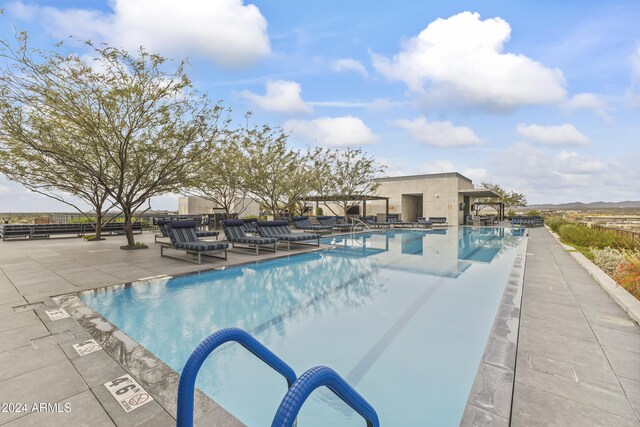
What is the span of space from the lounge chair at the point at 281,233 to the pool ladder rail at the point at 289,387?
9471 millimetres

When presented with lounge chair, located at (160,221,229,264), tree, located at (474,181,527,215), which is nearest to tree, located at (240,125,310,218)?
lounge chair, located at (160,221,229,264)

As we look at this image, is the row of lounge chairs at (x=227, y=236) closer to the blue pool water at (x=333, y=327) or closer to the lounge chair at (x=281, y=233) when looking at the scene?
the lounge chair at (x=281, y=233)

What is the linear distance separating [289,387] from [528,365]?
9.29ft

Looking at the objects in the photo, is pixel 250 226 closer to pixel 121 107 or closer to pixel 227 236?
pixel 227 236

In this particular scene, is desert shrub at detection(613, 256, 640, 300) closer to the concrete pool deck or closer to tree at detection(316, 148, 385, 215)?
the concrete pool deck

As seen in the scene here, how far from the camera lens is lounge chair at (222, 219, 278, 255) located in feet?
34.1

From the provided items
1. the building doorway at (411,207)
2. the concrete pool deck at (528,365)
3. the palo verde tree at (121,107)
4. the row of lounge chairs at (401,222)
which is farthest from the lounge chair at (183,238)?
the building doorway at (411,207)

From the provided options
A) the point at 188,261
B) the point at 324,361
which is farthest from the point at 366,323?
the point at 188,261

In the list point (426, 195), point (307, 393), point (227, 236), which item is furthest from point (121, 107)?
point (426, 195)

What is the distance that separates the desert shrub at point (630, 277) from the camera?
17.3 feet

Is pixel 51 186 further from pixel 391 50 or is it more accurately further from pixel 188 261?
pixel 391 50

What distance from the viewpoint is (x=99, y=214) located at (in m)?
15.0

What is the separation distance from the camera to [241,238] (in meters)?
10.8

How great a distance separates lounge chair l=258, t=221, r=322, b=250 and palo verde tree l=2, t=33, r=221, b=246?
3.92 metres
